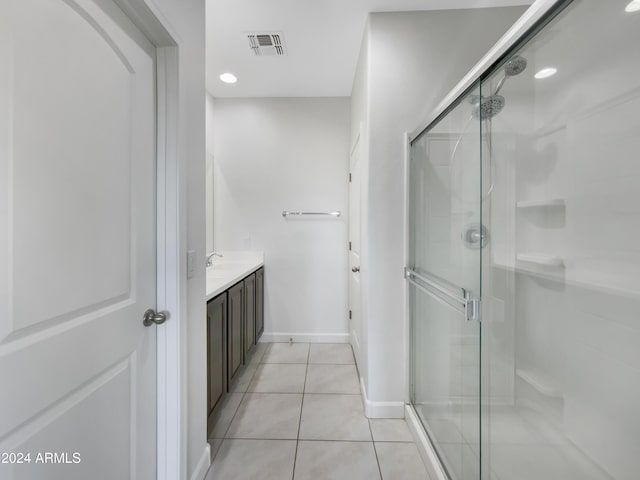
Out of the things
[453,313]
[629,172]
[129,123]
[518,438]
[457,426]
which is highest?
[129,123]

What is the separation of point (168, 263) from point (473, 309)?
1213mm

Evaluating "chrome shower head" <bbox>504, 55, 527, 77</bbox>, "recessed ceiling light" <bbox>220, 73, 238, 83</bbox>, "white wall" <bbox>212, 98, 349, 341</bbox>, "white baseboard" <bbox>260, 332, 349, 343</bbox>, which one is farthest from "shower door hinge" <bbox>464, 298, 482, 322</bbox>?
"recessed ceiling light" <bbox>220, 73, 238, 83</bbox>

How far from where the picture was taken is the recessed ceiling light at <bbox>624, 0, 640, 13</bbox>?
725 millimetres

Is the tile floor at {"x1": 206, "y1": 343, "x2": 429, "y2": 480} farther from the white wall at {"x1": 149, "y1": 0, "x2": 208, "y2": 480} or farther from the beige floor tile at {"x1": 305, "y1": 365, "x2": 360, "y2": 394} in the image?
the white wall at {"x1": 149, "y1": 0, "x2": 208, "y2": 480}

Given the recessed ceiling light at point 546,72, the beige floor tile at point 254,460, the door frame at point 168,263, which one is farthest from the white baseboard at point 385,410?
the recessed ceiling light at point 546,72

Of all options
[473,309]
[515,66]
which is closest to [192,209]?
[473,309]

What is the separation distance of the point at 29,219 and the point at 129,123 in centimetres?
48

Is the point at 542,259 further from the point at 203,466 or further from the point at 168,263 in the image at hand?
the point at 203,466

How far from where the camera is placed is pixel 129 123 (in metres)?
1.00

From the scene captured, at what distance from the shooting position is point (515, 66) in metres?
1.04

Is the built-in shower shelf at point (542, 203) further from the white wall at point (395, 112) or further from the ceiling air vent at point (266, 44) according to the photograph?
the ceiling air vent at point (266, 44)

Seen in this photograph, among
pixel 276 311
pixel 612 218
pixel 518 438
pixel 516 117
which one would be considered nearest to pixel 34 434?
pixel 518 438

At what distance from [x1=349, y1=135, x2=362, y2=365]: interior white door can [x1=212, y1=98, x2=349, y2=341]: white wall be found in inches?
6.6

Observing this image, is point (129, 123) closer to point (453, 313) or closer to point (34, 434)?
point (34, 434)
